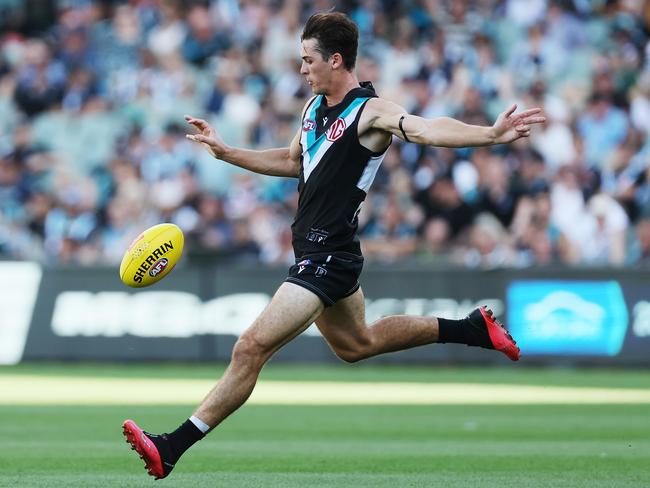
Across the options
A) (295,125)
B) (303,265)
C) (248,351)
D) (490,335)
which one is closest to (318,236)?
(303,265)

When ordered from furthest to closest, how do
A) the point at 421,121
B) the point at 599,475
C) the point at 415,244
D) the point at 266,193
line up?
the point at 266,193 < the point at 415,244 < the point at 599,475 < the point at 421,121

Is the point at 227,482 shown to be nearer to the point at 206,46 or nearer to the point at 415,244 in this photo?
the point at 415,244

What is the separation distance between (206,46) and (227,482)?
16.7 m

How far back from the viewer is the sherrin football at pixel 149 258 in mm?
8703

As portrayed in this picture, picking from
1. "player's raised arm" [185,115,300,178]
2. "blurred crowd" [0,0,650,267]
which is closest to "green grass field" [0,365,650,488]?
"player's raised arm" [185,115,300,178]

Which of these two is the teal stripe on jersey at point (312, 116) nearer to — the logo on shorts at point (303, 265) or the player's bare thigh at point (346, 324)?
the logo on shorts at point (303, 265)

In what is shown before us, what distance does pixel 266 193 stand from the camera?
21734mm

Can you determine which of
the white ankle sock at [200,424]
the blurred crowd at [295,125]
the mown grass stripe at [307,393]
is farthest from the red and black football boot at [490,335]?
the blurred crowd at [295,125]

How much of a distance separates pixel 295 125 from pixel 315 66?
543 inches

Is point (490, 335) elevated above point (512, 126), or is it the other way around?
point (512, 126)

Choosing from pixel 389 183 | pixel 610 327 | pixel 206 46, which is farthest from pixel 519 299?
pixel 206 46

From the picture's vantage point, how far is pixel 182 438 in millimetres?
7754

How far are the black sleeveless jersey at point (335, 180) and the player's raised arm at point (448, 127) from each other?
16 centimetres

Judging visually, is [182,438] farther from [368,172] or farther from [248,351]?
[368,172]
